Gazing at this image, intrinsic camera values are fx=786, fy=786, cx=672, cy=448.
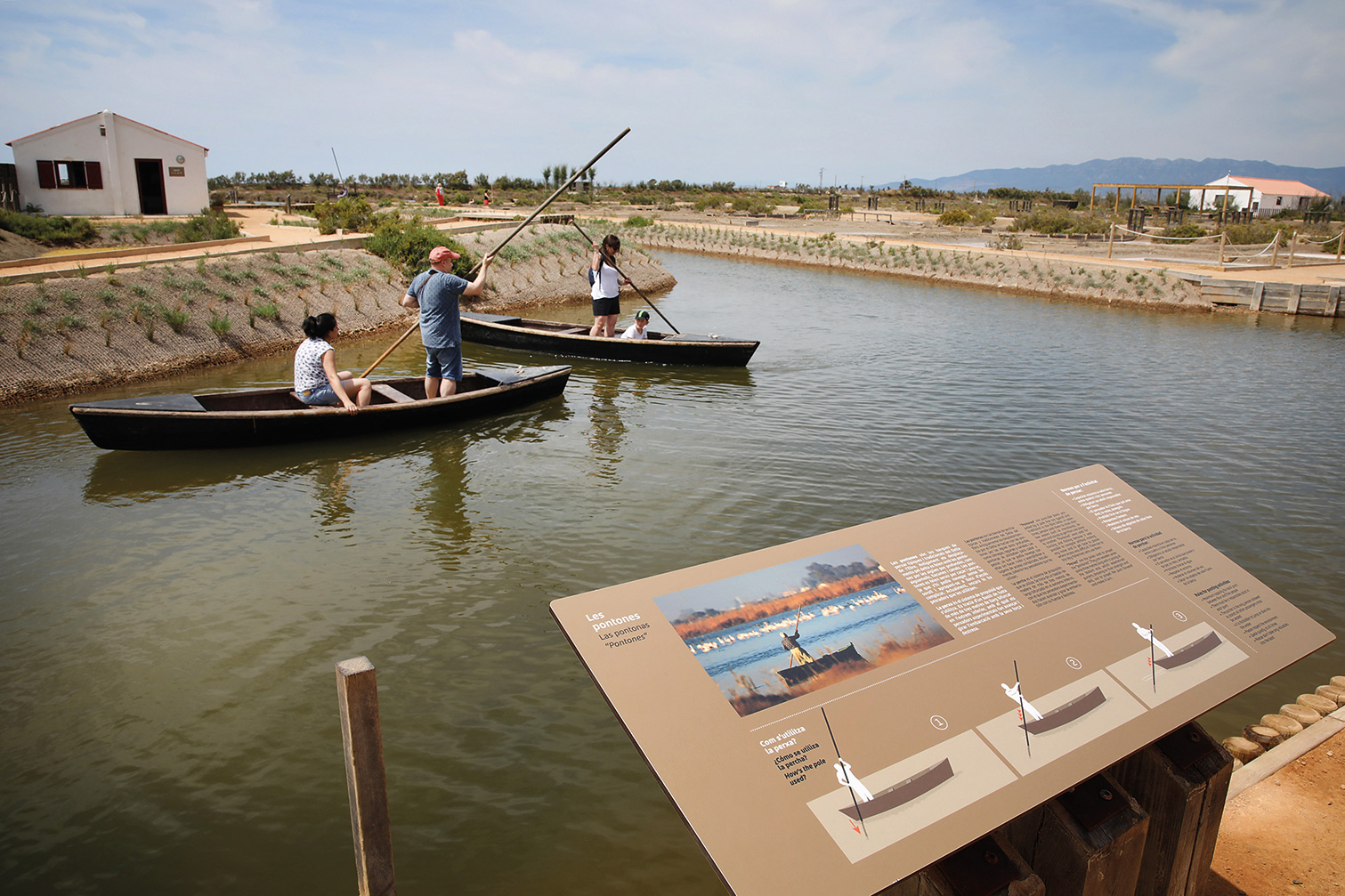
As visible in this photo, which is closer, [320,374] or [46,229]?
[320,374]

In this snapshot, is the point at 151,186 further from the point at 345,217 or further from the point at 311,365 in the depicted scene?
the point at 311,365

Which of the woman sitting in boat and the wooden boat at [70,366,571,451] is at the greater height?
the woman sitting in boat

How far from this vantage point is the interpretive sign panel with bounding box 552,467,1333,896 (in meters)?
2.19

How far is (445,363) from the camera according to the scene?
33.1 feet

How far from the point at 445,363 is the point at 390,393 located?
2.68 feet

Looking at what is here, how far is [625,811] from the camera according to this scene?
166 inches

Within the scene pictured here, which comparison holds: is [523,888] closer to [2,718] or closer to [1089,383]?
[2,718]

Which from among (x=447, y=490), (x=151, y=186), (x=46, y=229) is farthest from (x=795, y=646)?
(x=151, y=186)

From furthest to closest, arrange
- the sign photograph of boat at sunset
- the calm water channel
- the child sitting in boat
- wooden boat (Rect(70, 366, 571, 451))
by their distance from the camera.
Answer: the child sitting in boat, wooden boat (Rect(70, 366, 571, 451)), the calm water channel, the sign photograph of boat at sunset

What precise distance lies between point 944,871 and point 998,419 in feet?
32.6

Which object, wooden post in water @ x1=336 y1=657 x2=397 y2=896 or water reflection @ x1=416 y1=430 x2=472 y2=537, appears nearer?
wooden post in water @ x1=336 y1=657 x2=397 y2=896

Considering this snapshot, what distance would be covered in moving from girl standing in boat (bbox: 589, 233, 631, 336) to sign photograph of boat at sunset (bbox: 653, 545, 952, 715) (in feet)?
37.1

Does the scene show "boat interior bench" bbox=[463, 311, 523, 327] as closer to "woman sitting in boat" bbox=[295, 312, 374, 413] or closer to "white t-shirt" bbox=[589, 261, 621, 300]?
"white t-shirt" bbox=[589, 261, 621, 300]

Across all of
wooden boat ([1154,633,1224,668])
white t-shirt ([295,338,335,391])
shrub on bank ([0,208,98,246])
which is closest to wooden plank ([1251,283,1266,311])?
wooden boat ([1154,633,1224,668])
